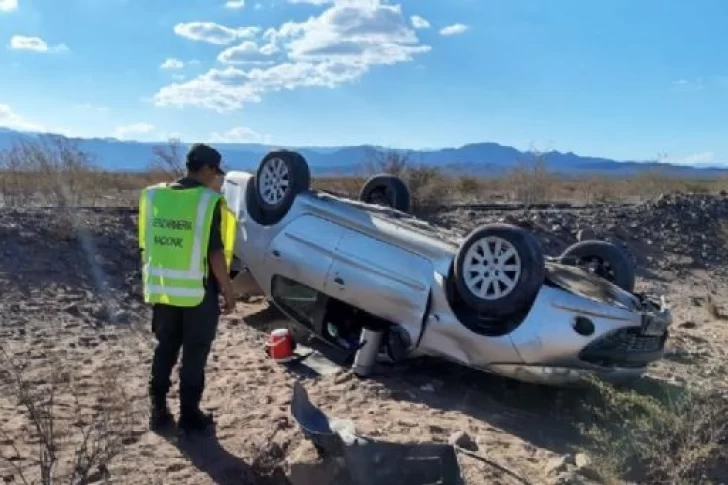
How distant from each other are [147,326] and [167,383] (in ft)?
9.77

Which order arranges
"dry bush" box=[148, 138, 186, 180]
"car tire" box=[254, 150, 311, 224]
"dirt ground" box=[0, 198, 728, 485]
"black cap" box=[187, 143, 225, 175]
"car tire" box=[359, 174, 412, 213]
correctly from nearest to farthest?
"dirt ground" box=[0, 198, 728, 485] → "black cap" box=[187, 143, 225, 175] → "car tire" box=[254, 150, 311, 224] → "car tire" box=[359, 174, 412, 213] → "dry bush" box=[148, 138, 186, 180]

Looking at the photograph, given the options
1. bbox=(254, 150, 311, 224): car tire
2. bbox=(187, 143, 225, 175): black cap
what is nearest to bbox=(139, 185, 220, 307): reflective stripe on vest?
bbox=(187, 143, 225, 175): black cap

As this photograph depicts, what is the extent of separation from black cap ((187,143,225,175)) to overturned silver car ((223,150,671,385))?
1.71 meters

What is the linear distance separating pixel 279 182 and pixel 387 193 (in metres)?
1.28

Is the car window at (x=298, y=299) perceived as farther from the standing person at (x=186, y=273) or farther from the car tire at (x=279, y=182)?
the standing person at (x=186, y=273)

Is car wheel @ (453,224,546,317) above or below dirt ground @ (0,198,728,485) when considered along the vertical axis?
above

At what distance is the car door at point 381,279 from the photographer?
6113 millimetres

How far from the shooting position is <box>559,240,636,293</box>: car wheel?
6871mm

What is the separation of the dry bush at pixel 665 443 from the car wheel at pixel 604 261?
136cm

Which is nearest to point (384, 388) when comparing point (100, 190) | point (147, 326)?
point (147, 326)

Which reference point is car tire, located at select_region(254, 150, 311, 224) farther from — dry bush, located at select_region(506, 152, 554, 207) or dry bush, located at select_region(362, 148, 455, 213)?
dry bush, located at select_region(506, 152, 554, 207)

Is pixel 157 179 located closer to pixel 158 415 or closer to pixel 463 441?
pixel 158 415

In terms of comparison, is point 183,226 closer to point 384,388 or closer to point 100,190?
point 384,388

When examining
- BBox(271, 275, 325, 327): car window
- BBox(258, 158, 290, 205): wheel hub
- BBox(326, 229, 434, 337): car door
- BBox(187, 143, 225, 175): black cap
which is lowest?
BBox(271, 275, 325, 327): car window
